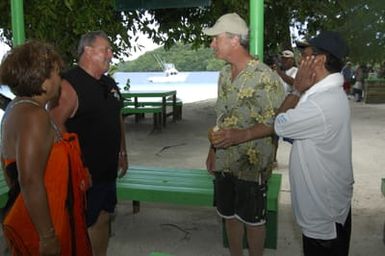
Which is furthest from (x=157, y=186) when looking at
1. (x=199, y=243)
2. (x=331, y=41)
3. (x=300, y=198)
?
(x=331, y=41)

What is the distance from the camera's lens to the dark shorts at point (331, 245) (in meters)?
2.13

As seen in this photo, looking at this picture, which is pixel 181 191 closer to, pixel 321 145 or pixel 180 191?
pixel 180 191

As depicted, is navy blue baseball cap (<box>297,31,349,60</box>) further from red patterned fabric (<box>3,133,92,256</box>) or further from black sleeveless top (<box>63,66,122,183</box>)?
black sleeveless top (<box>63,66,122,183</box>)

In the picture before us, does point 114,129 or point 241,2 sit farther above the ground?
point 241,2

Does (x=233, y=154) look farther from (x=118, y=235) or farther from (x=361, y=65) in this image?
(x=361, y=65)

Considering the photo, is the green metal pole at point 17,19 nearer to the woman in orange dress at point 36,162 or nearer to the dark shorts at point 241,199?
the woman in orange dress at point 36,162

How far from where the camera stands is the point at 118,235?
393 cm

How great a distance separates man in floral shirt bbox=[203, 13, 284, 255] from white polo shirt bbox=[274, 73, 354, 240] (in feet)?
1.70

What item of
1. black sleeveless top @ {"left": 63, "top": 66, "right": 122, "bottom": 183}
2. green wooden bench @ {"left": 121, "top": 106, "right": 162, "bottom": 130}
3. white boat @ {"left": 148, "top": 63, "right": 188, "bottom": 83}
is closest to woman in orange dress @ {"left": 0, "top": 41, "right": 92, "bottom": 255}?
black sleeveless top @ {"left": 63, "top": 66, "right": 122, "bottom": 183}

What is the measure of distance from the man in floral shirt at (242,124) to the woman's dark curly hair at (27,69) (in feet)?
3.46

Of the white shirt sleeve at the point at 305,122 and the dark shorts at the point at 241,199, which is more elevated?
the white shirt sleeve at the point at 305,122

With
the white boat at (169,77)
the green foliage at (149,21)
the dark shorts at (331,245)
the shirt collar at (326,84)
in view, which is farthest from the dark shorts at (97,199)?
the white boat at (169,77)

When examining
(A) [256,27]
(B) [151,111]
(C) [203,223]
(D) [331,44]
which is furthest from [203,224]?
(B) [151,111]

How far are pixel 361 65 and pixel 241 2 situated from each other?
637 inches
